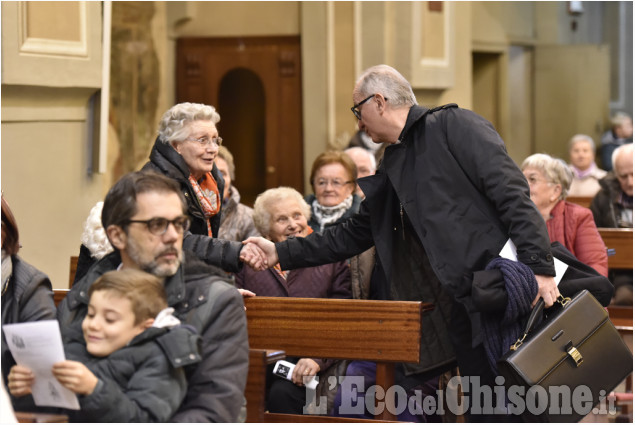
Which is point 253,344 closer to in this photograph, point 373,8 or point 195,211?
point 195,211

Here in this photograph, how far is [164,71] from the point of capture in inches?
440

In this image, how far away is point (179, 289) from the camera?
3.06m

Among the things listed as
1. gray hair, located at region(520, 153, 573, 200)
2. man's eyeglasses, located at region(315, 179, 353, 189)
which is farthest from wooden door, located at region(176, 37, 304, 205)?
gray hair, located at region(520, 153, 573, 200)

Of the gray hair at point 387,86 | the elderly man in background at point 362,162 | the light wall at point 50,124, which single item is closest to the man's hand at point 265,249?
the gray hair at point 387,86

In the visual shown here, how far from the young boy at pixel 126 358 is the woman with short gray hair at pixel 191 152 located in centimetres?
141

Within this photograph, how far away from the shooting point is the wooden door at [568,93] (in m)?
16.5

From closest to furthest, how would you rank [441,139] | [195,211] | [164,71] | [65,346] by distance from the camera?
[65,346]
[441,139]
[195,211]
[164,71]

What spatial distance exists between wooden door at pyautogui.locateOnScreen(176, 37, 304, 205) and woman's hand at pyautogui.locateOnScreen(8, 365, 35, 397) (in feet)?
29.3

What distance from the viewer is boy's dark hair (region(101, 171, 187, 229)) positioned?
3115 millimetres

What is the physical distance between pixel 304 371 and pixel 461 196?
1.19 m

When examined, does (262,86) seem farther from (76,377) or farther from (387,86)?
(76,377)

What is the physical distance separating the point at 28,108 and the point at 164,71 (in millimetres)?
4817

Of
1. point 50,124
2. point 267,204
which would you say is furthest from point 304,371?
point 50,124

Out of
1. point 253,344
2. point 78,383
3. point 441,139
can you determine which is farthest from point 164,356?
point 441,139
